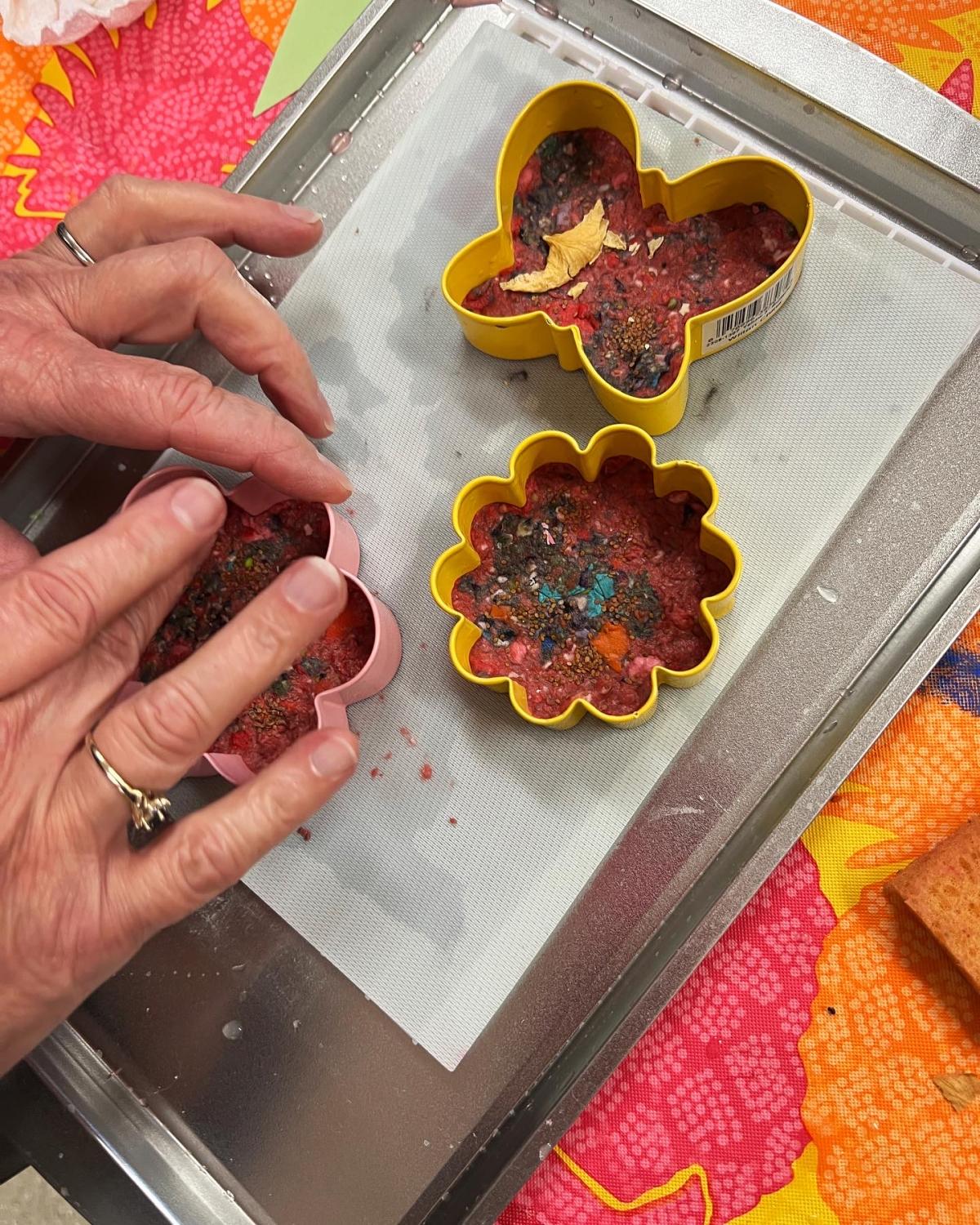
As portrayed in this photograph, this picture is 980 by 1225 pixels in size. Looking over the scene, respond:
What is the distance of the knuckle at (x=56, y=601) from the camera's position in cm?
77

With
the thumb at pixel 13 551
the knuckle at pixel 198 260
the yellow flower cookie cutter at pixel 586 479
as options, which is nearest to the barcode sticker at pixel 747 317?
the yellow flower cookie cutter at pixel 586 479

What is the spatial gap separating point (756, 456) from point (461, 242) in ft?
1.36

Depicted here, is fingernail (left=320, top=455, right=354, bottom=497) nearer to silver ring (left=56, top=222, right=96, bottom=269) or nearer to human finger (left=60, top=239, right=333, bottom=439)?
human finger (left=60, top=239, right=333, bottom=439)

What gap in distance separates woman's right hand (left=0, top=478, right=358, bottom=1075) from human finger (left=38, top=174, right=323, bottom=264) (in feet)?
Result: 1.13

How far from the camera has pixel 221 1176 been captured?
1.01 meters

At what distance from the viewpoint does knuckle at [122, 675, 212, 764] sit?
2.53ft

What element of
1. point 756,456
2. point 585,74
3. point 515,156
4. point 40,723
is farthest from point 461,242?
point 40,723

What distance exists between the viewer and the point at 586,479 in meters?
0.99

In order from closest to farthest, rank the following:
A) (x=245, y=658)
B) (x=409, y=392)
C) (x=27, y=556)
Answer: (x=245, y=658), (x=27, y=556), (x=409, y=392)

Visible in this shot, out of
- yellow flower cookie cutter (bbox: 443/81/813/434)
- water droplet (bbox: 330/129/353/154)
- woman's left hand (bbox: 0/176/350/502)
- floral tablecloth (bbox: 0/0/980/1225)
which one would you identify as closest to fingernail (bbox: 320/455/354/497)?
woman's left hand (bbox: 0/176/350/502)

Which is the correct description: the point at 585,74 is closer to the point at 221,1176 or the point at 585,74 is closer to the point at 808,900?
the point at 808,900

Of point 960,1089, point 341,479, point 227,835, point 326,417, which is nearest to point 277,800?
point 227,835

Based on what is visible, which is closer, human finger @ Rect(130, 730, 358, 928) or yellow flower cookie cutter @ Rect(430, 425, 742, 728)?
human finger @ Rect(130, 730, 358, 928)

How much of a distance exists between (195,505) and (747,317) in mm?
573
